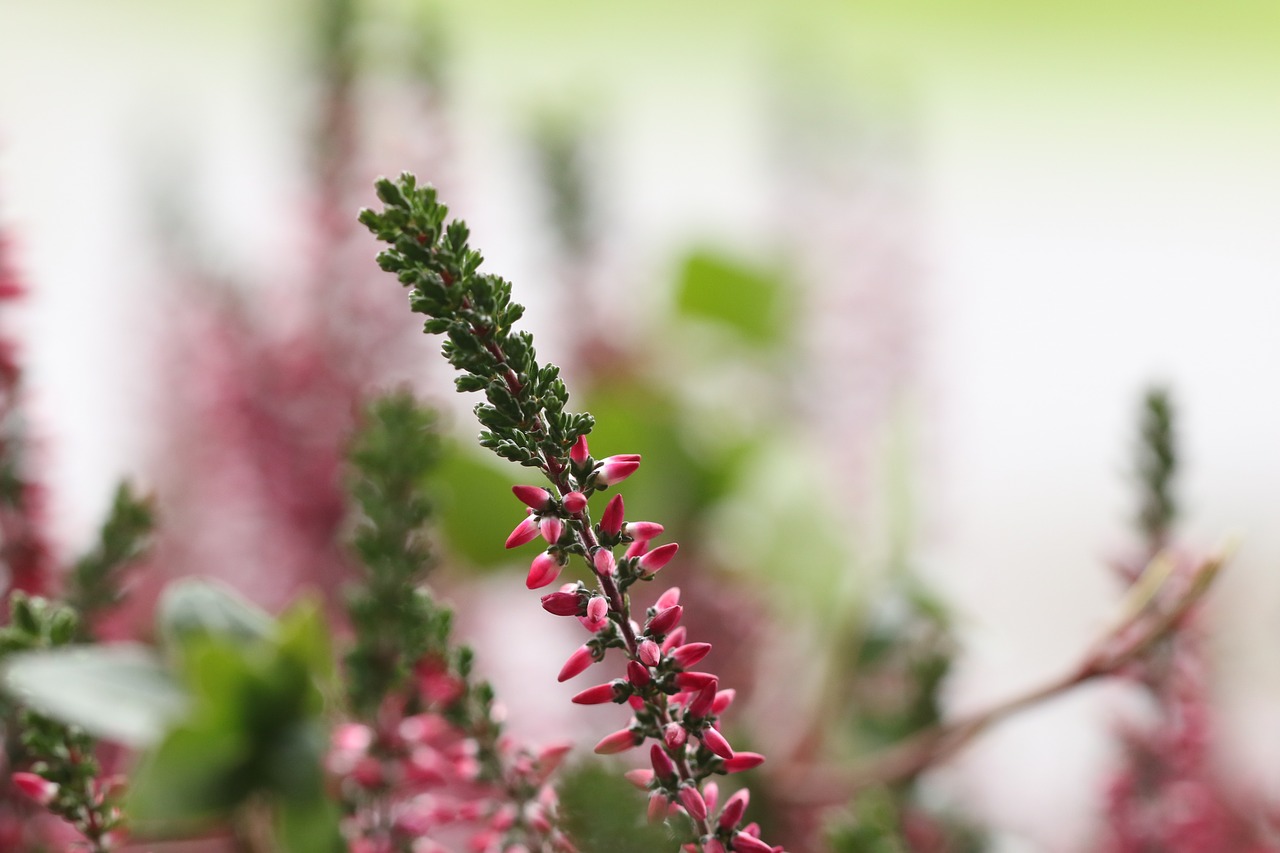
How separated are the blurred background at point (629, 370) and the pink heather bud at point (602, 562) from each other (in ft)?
0.48

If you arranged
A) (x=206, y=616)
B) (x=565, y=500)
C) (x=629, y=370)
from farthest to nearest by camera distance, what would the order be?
1. (x=629, y=370)
2. (x=206, y=616)
3. (x=565, y=500)

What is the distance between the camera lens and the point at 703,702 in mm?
130

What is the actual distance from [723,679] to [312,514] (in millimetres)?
155

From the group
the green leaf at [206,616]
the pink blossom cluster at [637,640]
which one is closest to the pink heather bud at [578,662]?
the pink blossom cluster at [637,640]

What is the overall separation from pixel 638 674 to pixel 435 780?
7 cm

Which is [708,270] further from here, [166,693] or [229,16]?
[229,16]

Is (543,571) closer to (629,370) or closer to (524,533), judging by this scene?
(524,533)

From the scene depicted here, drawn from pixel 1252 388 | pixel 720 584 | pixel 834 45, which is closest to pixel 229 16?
pixel 834 45

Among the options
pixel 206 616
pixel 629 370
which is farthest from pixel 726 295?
pixel 206 616

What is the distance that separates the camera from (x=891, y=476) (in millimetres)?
374

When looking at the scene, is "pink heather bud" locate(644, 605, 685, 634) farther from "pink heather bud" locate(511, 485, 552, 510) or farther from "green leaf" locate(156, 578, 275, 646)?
"green leaf" locate(156, 578, 275, 646)

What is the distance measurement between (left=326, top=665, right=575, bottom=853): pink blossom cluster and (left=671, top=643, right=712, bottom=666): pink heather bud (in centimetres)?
4

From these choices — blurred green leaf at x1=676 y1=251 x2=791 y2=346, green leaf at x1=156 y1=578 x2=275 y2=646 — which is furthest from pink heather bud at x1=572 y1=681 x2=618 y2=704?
blurred green leaf at x1=676 y1=251 x2=791 y2=346

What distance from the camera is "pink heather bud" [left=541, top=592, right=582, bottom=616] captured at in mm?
125
